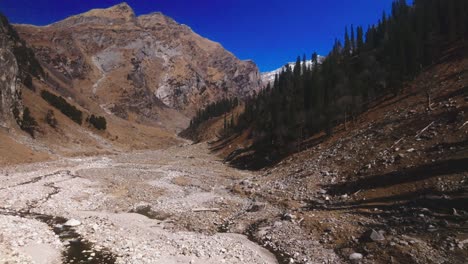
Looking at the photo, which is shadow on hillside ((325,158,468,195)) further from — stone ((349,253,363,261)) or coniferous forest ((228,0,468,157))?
coniferous forest ((228,0,468,157))

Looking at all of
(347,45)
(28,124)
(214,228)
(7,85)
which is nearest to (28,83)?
(7,85)

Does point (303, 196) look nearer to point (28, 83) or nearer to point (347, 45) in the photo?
point (347, 45)

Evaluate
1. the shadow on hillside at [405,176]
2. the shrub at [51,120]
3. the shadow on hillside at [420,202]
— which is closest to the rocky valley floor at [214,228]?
the shadow on hillside at [420,202]

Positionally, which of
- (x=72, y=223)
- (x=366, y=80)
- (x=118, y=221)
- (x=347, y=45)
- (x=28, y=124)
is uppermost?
(x=347, y=45)

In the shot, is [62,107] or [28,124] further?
[62,107]

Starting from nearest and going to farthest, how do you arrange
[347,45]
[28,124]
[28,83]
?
[28,124]
[28,83]
[347,45]

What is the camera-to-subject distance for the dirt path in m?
17.5

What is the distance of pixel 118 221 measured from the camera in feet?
81.6

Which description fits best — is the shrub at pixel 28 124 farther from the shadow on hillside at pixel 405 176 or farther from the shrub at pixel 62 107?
the shadow on hillside at pixel 405 176

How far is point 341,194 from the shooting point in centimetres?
3008

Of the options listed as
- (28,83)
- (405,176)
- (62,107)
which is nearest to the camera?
(405,176)

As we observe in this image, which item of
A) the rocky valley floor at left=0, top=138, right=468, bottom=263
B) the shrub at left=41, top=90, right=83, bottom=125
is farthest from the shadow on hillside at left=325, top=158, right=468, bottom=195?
the shrub at left=41, top=90, right=83, bottom=125

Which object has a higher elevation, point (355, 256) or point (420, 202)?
point (420, 202)

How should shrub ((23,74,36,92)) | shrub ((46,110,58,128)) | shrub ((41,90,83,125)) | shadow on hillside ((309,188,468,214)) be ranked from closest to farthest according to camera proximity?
1. shadow on hillside ((309,188,468,214))
2. shrub ((46,110,58,128))
3. shrub ((23,74,36,92))
4. shrub ((41,90,83,125))
